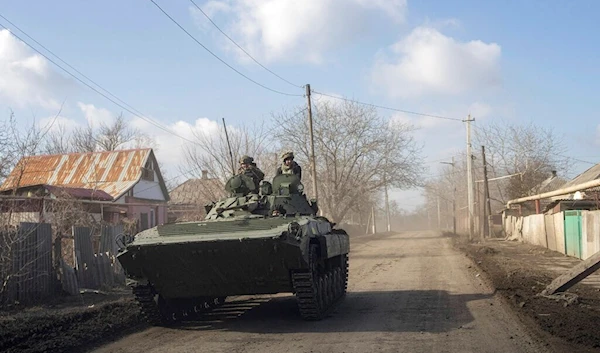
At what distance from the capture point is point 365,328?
7.80m

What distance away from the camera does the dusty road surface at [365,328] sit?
6712 millimetres

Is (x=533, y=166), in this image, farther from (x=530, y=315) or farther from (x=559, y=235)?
(x=530, y=315)

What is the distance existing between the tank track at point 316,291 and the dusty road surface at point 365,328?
171 mm

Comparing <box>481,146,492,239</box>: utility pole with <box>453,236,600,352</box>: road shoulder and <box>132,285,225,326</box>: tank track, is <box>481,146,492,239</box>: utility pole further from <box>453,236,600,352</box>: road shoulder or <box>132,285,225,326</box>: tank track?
<box>132,285,225,326</box>: tank track

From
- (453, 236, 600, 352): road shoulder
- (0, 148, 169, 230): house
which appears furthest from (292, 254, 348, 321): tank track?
(0, 148, 169, 230): house

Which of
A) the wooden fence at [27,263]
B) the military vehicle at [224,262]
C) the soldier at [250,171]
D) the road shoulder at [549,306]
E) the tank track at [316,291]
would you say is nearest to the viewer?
the road shoulder at [549,306]

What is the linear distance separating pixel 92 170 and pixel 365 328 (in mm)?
22866

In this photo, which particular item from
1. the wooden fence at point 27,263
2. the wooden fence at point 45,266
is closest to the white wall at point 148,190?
the wooden fence at point 45,266

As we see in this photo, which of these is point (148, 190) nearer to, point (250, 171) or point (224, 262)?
point (250, 171)

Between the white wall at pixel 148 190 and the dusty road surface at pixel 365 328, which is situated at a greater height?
the white wall at pixel 148 190

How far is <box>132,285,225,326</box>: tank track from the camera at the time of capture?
837 cm

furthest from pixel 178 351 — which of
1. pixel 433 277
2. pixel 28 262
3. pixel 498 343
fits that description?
pixel 433 277

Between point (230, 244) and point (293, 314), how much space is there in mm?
2161

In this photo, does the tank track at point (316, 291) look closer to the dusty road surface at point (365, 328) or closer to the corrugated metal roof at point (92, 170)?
the dusty road surface at point (365, 328)
